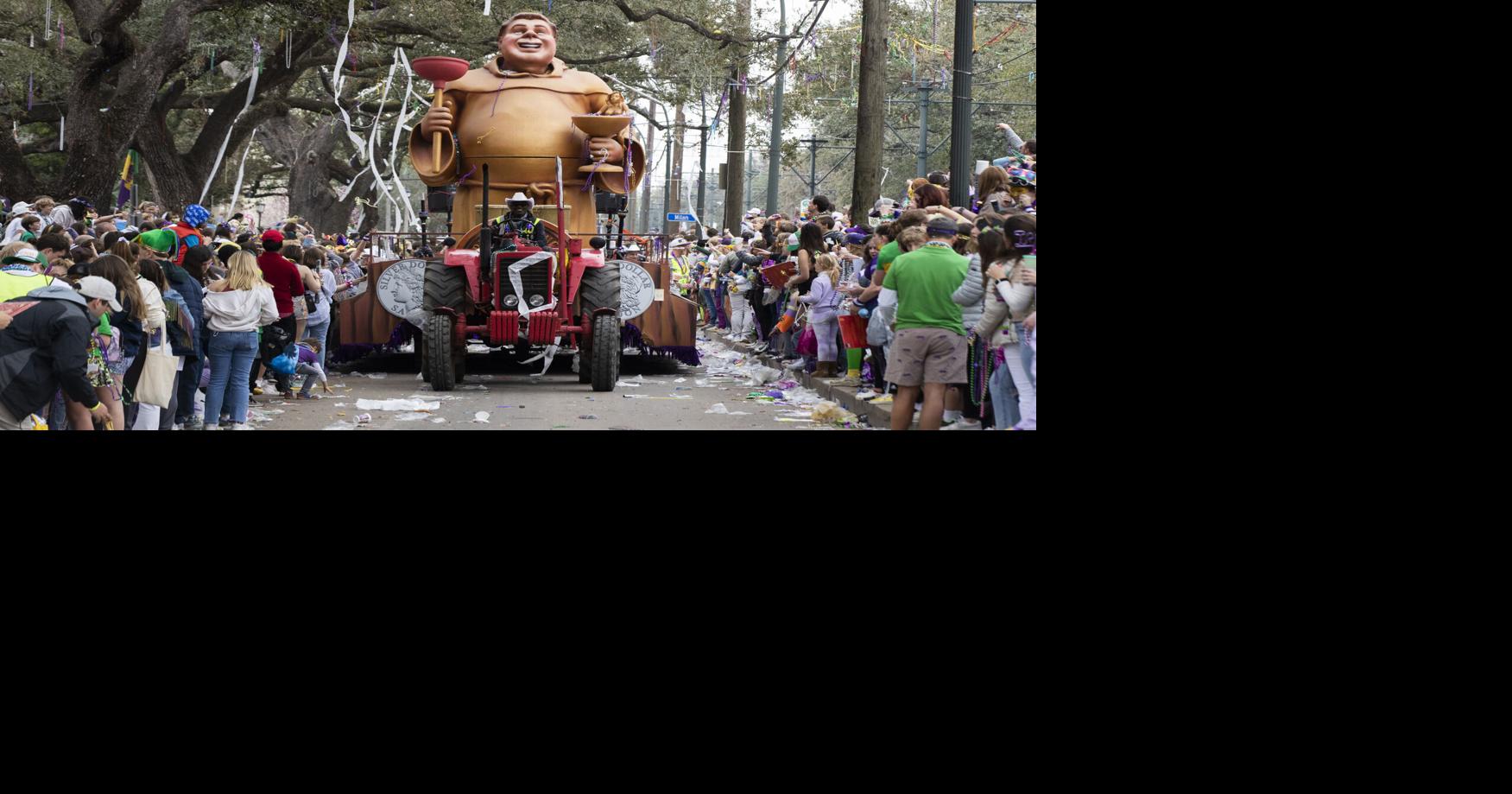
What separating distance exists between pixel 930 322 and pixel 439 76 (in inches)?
254

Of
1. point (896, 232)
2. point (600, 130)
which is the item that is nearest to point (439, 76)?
point (600, 130)

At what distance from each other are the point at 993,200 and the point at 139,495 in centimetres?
494

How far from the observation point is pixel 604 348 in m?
12.4

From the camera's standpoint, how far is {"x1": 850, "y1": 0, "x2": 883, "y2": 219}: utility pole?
13195 millimetres

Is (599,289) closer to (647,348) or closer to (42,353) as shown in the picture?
(647,348)

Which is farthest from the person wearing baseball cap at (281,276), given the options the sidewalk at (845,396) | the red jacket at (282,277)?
the sidewalk at (845,396)

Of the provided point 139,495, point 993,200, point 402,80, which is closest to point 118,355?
point 139,495

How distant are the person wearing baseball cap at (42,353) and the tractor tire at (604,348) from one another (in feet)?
17.3

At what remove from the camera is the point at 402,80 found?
1747 centimetres

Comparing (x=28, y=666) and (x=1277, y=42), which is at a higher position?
(x=1277, y=42)

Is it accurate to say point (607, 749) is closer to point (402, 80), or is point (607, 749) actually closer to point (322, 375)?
point (322, 375)

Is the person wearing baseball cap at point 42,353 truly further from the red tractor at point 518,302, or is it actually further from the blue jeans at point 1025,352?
the red tractor at point 518,302

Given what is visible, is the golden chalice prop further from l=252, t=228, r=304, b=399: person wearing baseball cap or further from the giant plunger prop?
l=252, t=228, r=304, b=399: person wearing baseball cap

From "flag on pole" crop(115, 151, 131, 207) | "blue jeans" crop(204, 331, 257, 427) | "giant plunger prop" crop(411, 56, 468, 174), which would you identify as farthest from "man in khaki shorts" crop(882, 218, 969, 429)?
"flag on pole" crop(115, 151, 131, 207)
